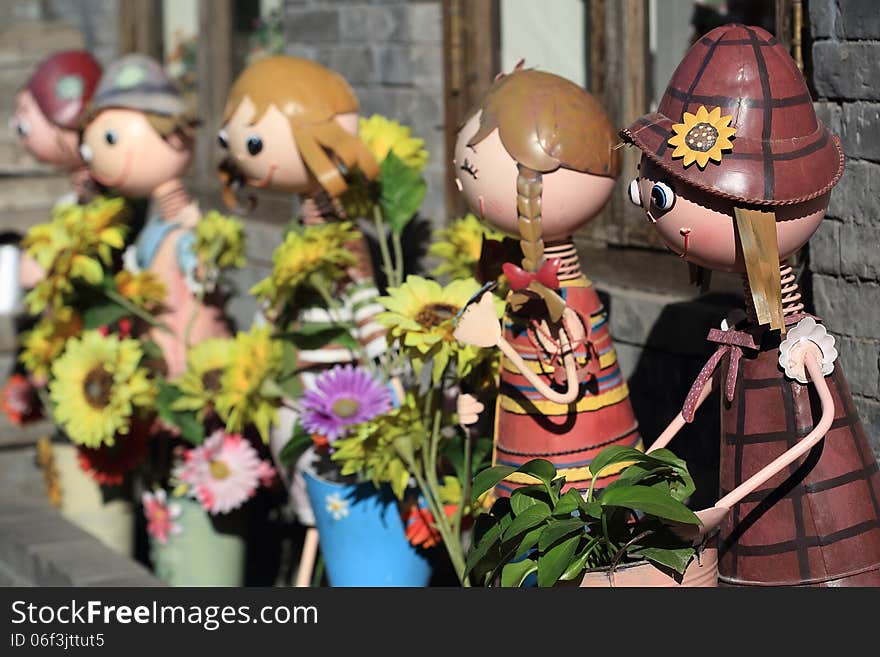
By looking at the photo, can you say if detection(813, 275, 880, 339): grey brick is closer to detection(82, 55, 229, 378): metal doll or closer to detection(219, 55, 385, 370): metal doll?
detection(219, 55, 385, 370): metal doll

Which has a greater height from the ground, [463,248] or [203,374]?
[463,248]

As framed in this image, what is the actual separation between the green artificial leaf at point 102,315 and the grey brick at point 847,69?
7.36ft

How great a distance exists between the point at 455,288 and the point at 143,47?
13.0 ft

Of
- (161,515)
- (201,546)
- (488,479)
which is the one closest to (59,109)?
(161,515)

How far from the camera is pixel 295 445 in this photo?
141 inches

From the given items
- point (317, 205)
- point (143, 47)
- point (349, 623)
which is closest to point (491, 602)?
point (349, 623)

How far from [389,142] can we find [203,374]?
0.84m

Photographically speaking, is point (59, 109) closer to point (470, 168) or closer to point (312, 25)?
point (312, 25)

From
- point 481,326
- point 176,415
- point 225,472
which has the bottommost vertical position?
point 225,472

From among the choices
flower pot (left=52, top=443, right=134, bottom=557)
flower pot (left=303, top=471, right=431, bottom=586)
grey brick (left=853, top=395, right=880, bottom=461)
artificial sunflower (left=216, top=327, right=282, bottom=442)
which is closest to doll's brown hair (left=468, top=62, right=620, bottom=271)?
grey brick (left=853, top=395, right=880, bottom=461)

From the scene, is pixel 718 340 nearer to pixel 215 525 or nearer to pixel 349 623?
pixel 349 623

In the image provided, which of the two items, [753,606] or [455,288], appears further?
[455,288]

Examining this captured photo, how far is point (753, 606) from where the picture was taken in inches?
98.0

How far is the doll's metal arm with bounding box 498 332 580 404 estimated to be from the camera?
2762mm
